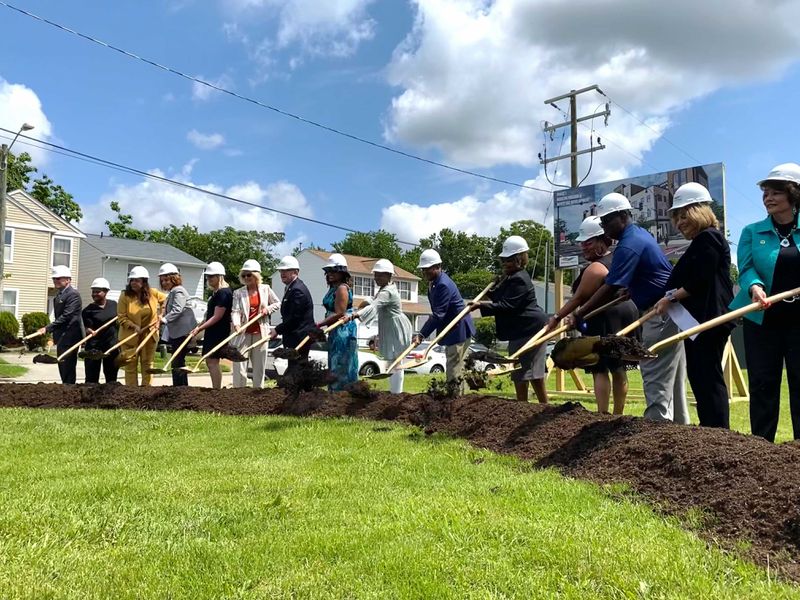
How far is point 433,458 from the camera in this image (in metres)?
4.75

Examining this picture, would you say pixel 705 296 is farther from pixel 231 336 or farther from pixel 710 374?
pixel 231 336

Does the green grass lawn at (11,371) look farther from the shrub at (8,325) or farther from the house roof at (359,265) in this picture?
the house roof at (359,265)

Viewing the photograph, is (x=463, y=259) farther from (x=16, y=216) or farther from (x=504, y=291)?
(x=504, y=291)

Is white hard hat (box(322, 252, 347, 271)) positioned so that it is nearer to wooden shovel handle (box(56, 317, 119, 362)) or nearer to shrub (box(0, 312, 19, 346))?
wooden shovel handle (box(56, 317, 119, 362))

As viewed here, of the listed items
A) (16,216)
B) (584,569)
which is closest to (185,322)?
(584,569)

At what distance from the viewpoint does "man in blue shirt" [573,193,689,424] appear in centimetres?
495

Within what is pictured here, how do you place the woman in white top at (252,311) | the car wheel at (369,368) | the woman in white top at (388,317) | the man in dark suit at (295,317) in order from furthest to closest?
1. the car wheel at (369,368)
2. the woman in white top at (252,311)
3. the man in dark suit at (295,317)
4. the woman in white top at (388,317)

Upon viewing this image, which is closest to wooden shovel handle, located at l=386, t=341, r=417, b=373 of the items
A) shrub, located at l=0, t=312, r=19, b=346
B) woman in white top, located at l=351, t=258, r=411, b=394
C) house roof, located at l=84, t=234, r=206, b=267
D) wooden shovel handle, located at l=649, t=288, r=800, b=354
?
woman in white top, located at l=351, t=258, r=411, b=394

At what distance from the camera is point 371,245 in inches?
3324

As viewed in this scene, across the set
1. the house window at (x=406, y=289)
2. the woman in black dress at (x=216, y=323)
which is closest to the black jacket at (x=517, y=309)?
the woman in black dress at (x=216, y=323)

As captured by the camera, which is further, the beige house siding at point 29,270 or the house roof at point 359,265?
the house roof at point 359,265

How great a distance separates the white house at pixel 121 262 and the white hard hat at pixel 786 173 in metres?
40.7

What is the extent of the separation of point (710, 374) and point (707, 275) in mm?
701

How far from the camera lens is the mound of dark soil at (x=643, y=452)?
2951 millimetres
